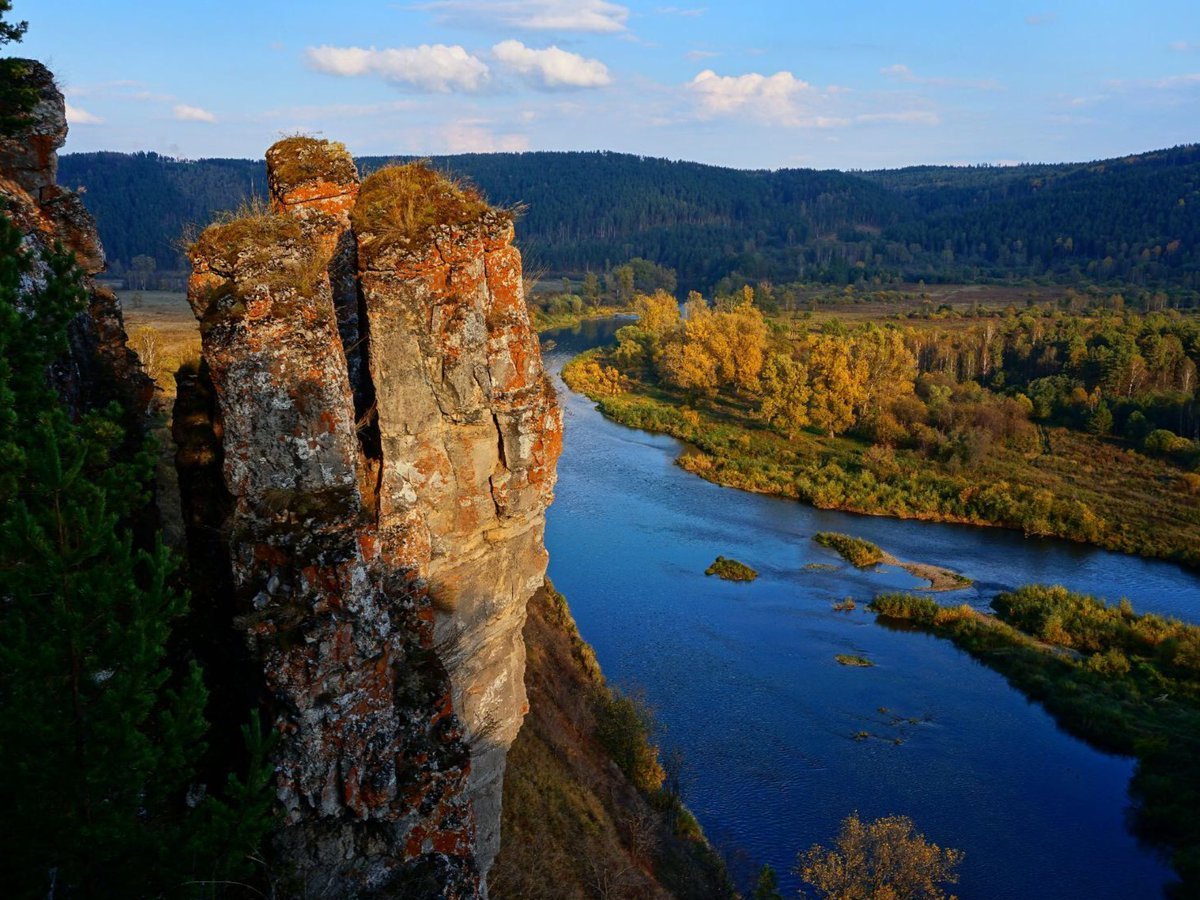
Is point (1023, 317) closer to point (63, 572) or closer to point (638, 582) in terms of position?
point (638, 582)

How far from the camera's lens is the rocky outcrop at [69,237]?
30.6 feet

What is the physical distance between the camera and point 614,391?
62.7m

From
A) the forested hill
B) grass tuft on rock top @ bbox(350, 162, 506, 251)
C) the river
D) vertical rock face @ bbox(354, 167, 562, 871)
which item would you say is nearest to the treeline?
the river

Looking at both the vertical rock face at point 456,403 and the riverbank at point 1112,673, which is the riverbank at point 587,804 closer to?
the vertical rock face at point 456,403

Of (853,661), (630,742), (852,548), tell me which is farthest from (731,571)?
(630,742)

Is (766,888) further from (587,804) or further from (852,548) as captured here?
(852,548)

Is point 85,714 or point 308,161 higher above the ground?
point 308,161

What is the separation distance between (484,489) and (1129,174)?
151 m

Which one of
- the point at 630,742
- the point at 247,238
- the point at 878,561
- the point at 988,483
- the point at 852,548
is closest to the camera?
the point at 247,238

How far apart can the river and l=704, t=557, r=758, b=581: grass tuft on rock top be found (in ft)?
1.32

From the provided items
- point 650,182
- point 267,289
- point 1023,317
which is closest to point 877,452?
point 1023,317

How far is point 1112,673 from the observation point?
2497 centimetres

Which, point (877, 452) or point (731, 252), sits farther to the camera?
point (731, 252)

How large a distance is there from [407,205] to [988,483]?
3721 centimetres
